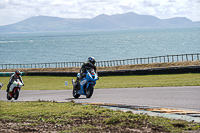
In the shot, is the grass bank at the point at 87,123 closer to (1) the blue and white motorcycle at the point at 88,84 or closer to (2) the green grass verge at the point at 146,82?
(1) the blue and white motorcycle at the point at 88,84

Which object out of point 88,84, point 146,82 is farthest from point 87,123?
point 146,82

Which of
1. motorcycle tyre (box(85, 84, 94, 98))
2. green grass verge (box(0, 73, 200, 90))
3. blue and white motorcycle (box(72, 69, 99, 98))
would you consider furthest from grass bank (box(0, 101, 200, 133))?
green grass verge (box(0, 73, 200, 90))

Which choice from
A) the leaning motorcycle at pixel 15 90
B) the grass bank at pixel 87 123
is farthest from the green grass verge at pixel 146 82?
the grass bank at pixel 87 123

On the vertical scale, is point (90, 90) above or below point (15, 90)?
above

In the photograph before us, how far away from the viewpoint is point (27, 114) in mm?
9797

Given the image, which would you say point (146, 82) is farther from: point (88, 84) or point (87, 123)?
point (87, 123)

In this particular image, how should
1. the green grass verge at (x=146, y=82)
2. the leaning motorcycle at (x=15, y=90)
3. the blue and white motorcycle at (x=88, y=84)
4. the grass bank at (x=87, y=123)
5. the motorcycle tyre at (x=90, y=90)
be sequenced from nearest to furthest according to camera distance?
the grass bank at (x=87, y=123) < the blue and white motorcycle at (x=88, y=84) < the motorcycle tyre at (x=90, y=90) < the leaning motorcycle at (x=15, y=90) < the green grass verge at (x=146, y=82)

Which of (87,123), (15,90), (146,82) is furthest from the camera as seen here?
(146,82)

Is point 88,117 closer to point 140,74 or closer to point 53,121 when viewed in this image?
point 53,121

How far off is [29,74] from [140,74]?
20815 mm

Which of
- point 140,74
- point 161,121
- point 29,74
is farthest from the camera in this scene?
point 29,74

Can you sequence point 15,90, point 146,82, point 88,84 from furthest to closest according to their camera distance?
point 146,82 < point 15,90 < point 88,84

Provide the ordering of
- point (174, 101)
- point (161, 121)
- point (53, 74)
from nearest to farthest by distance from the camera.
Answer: point (161, 121) < point (174, 101) < point (53, 74)

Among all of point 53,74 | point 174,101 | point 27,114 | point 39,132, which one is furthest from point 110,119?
point 53,74
